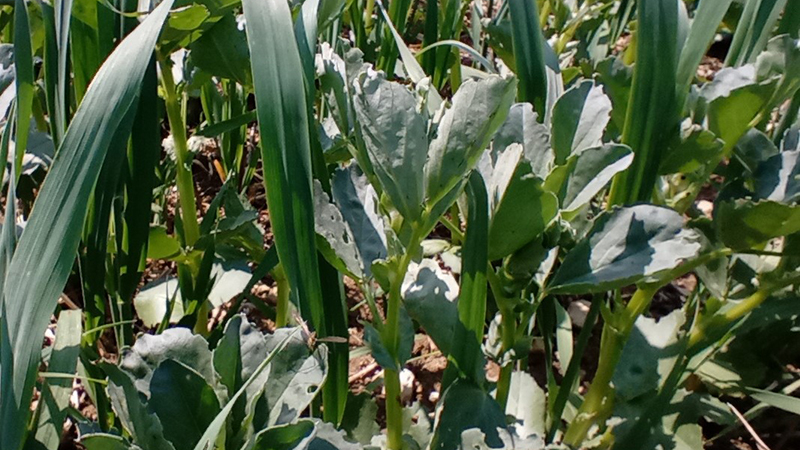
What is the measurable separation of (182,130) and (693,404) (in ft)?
2.13

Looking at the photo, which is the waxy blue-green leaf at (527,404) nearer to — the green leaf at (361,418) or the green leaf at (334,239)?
the green leaf at (361,418)

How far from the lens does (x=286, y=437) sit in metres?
0.54

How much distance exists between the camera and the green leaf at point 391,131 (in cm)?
55

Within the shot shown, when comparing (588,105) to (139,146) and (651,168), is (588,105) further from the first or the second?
(139,146)

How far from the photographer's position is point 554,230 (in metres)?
0.63

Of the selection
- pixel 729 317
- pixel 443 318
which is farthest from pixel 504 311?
pixel 729 317

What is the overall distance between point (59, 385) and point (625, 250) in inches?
19.9

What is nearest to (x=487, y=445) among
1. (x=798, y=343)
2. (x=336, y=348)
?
(x=336, y=348)

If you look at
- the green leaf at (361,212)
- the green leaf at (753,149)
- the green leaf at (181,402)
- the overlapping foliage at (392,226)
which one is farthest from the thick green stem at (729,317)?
the green leaf at (181,402)

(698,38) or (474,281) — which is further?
(698,38)

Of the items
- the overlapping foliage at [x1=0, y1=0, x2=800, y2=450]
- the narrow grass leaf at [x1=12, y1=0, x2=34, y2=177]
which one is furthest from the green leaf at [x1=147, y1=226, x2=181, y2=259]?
the narrow grass leaf at [x1=12, y1=0, x2=34, y2=177]

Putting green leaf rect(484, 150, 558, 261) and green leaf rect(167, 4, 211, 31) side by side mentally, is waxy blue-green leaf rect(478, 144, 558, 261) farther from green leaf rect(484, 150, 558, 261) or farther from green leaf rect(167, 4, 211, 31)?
green leaf rect(167, 4, 211, 31)

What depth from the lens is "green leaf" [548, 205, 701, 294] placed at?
2.04 feet

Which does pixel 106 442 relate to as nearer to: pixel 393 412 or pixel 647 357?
pixel 393 412
